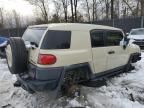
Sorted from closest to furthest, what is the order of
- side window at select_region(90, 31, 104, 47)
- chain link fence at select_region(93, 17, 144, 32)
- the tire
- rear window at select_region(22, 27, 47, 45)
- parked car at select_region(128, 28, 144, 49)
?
the tire < rear window at select_region(22, 27, 47, 45) < side window at select_region(90, 31, 104, 47) < parked car at select_region(128, 28, 144, 49) < chain link fence at select_region(93, 17, 144, 32)

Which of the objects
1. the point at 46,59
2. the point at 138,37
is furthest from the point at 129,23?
the point at 46,59

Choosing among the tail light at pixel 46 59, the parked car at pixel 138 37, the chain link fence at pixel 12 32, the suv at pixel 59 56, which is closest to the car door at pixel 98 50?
the suv at pixel 59 56

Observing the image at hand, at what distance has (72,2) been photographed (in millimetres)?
34000

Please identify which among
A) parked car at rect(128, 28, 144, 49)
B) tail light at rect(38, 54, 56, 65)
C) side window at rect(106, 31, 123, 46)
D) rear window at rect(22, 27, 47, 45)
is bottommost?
parked car at rect(128, 28, 144, 49)

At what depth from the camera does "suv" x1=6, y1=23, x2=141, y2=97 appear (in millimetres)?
3682

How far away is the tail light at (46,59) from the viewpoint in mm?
3624

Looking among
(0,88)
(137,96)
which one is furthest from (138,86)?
(0,88)

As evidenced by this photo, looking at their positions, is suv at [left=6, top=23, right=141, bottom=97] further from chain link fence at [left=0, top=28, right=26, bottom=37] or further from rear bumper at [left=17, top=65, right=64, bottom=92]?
chain link fence at [left=0, top=28, right=26, bottom=37]

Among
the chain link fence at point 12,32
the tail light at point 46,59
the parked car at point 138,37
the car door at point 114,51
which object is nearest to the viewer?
the tail light at point 46,59

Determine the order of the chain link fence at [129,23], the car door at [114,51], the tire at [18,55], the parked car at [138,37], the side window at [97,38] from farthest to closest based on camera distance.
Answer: the chain link fence at [129,23]
the parked car at [138,37]
the car door at [114,51]
the side window at [97,38]
the tire at [18,55]

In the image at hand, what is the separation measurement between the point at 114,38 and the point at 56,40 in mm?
2120

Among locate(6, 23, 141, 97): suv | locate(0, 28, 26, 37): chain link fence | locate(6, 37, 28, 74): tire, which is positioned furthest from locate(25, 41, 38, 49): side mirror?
locate(0, 28, 26, 37): chain link fence

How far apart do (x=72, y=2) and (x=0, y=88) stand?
30.7 metres

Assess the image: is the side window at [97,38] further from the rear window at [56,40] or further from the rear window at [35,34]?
the rear window at [35,34]
